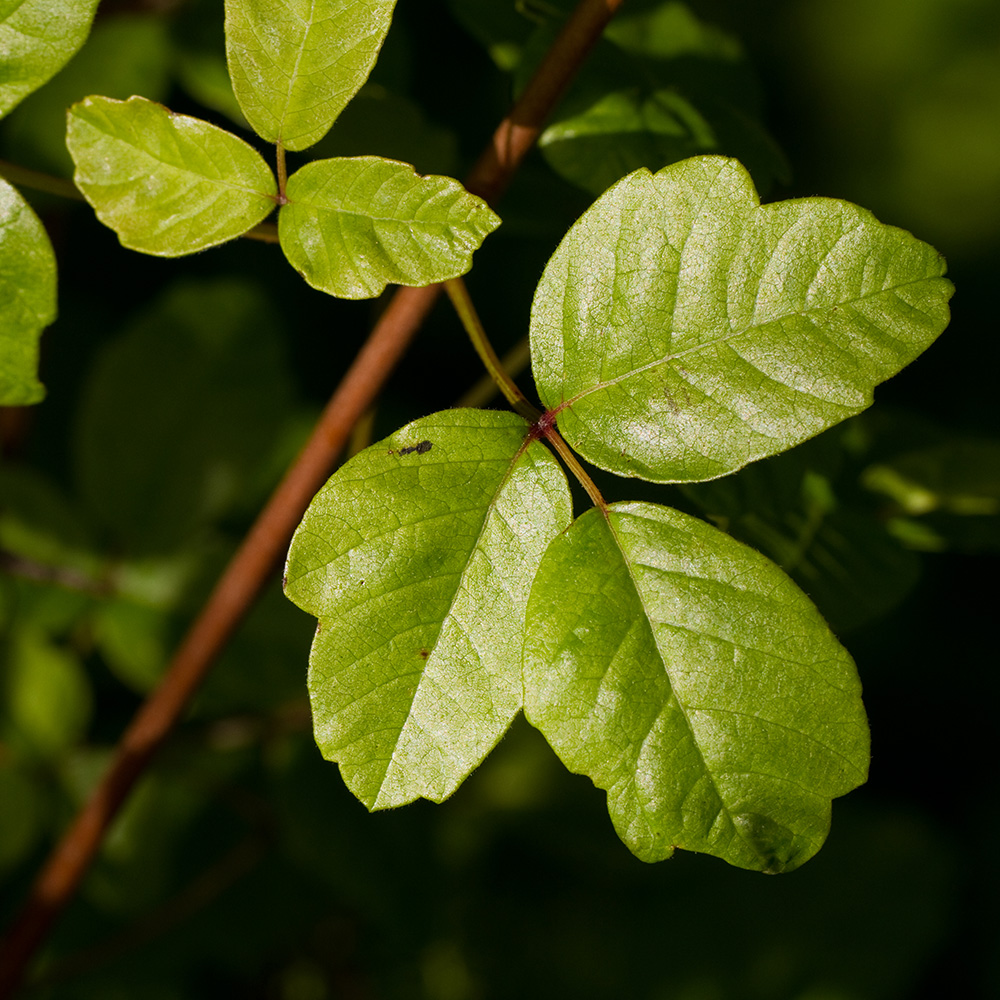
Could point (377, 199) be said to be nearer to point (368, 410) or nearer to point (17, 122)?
point (368, 410)

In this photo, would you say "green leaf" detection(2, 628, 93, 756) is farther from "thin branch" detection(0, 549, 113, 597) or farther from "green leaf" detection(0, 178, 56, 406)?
"green leaf" detection(0, 178, 56, 406)

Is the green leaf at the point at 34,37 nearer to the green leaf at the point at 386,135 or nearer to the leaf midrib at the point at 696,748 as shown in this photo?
the green leaf at the point at 386,135

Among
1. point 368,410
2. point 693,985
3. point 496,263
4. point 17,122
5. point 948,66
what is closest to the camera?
point 368,410

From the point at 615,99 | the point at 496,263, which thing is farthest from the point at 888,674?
the point at 615,99

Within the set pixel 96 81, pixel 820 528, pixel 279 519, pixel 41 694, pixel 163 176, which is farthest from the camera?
pixel 41 694

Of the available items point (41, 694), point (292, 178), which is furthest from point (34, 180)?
point (41, 694)

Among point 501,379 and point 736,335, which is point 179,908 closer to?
point 501,379

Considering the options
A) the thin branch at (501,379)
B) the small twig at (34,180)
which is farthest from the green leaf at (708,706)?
the small twig at (34,180)
